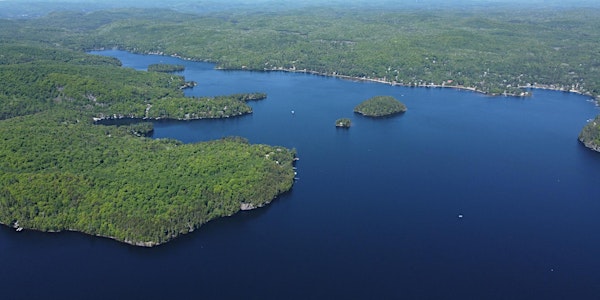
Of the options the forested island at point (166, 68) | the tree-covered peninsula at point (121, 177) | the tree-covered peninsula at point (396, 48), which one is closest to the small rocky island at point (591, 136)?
the tree-covered peninsula at point (396, 48)

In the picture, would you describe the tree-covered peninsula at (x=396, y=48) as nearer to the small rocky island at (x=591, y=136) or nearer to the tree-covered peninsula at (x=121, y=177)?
the small rocky island at (x=591, y=136)

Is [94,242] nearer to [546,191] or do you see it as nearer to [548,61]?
[546,191]

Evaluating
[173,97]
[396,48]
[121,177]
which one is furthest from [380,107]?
[396,48]

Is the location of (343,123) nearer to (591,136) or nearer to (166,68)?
(591,136)

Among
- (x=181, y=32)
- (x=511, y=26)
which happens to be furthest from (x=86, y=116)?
(x=511, y=26)

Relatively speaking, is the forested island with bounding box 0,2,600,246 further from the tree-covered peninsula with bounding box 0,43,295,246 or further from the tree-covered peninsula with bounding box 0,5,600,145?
the tree-covered peninsula with bounding box 0,5,600,145
